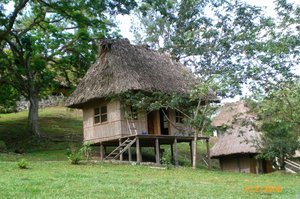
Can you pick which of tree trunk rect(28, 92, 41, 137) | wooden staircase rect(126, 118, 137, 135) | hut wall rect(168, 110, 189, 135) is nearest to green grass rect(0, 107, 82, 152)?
tree trunk rect(28, 92, 41, 137)

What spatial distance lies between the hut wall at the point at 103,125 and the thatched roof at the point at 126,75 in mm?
730

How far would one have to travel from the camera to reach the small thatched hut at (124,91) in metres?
19.3

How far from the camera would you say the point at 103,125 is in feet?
66.7

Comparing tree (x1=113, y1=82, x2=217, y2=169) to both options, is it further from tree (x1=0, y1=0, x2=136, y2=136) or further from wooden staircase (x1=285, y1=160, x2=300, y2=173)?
wooden staircase (x1=285, y1=160, x2=300, y2=173)

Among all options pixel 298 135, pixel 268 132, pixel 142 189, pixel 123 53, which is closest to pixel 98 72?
pixel 123 53

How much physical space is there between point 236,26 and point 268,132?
193 inches

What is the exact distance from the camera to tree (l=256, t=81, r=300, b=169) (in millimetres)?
15811

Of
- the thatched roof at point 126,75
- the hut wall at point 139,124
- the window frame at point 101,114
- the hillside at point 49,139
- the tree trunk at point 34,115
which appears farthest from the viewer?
the tree trunk at point 34,115

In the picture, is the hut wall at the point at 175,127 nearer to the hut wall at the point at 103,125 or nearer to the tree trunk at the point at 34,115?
the hut wall at the point at 103,125

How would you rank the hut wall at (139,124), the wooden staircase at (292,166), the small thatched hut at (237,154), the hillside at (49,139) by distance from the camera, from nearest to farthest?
1. the hut wall at (139,124)
2. the hillside at (49,139)
3. the wooden staircase at (292,166)
4. the small thatched hut at (237,154)

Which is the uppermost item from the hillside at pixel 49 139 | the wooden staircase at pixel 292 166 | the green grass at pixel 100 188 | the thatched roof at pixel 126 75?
the thatched roof at pixel 126 75

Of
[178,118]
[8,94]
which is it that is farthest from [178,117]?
[8,94]

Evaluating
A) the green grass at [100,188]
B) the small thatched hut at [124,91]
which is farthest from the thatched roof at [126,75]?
the green grass at [100,188]

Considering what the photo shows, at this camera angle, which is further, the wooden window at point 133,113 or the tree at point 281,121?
the wooden window at point 133,113
